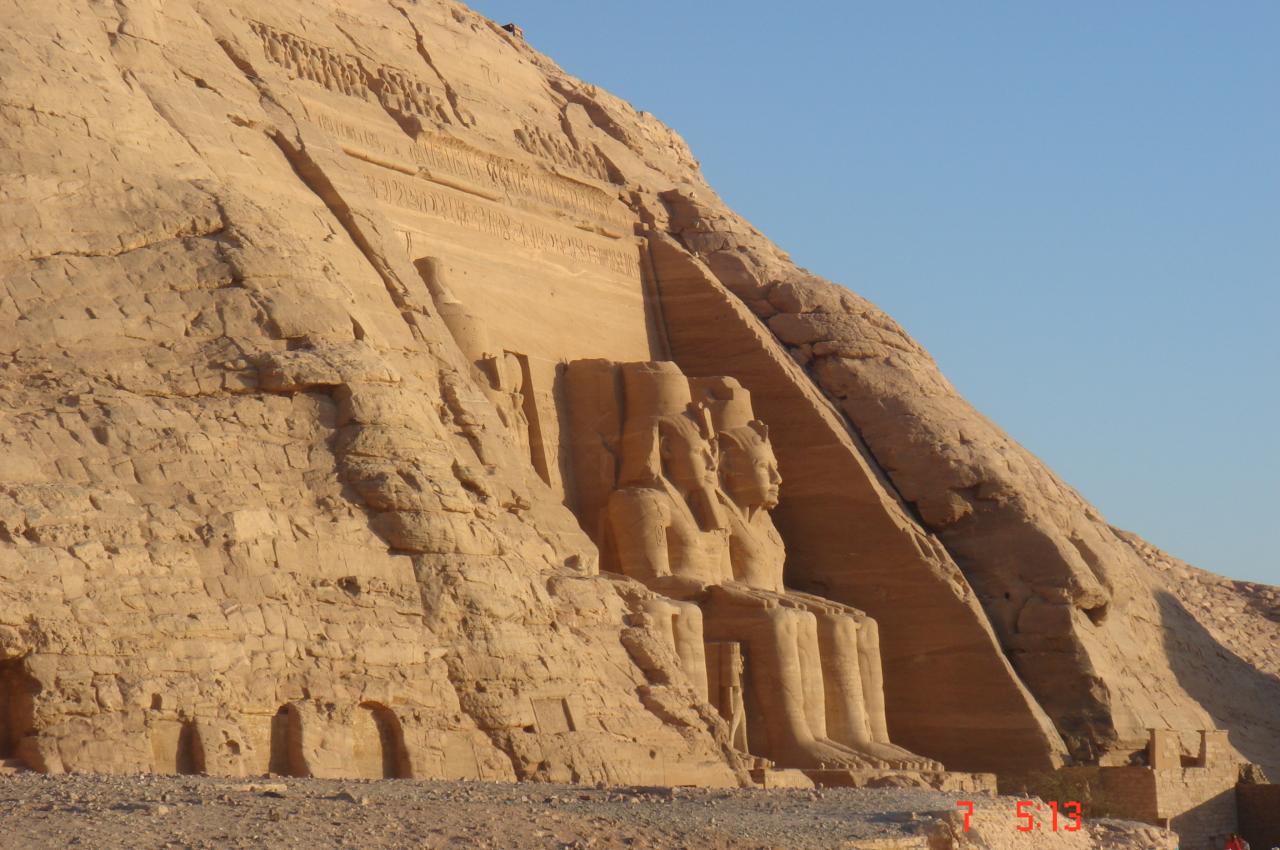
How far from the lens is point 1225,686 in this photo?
23.4m

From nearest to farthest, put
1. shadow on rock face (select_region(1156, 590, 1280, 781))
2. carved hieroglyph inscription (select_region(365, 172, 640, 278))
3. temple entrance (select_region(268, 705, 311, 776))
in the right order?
temple entrance (select_region(268, 705, 311, 776)) < carved hieroglyph inscription (select_region(365, 172, 640, 278)) < shadow on rock face (select_region(1156, 590, 1280, 781))

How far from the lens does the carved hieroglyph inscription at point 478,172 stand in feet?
61.7

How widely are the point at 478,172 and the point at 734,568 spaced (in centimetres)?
443

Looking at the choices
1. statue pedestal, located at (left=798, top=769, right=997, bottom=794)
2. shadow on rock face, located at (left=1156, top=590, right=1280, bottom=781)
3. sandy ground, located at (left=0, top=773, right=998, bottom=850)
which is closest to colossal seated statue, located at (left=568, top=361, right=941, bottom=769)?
statue pedestal, located at (left=798, top=769, right=997, bottom=794)

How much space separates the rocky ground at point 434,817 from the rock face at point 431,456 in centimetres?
143

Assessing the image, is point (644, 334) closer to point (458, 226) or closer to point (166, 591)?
point (458, 226)

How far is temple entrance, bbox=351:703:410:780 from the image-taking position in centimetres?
1235

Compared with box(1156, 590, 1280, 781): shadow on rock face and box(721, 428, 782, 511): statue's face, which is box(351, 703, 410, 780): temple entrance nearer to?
box(721, 428, 782, 511): statue's face

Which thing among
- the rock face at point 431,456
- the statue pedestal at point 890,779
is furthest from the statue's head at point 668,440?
the statue pedestal at point 890,779

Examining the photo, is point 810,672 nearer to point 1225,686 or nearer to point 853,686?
point 853,686

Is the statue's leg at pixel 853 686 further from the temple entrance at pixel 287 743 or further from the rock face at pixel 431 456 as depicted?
the temple entrance at pixel 287 743

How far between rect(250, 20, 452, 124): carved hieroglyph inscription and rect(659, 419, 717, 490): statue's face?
3.76 m

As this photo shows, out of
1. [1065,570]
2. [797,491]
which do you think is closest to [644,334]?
[797,491]
